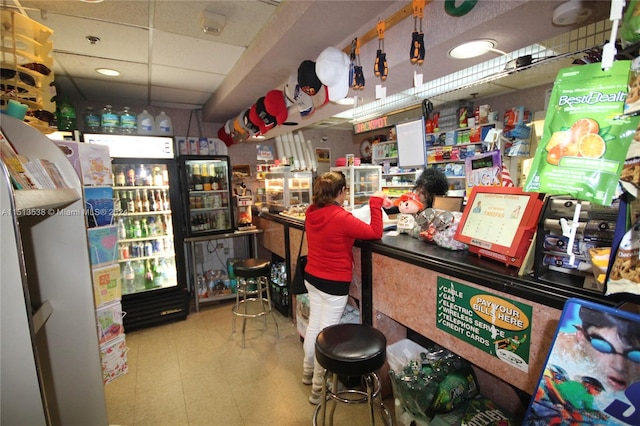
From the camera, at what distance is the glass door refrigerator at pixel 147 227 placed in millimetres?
3484

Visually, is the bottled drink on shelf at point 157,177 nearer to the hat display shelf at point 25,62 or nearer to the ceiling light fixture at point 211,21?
the hat display shelf at point 25,62

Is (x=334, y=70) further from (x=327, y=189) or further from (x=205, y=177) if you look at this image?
(x=205, y=177)

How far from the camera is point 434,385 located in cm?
160

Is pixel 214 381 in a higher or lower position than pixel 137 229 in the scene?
lower

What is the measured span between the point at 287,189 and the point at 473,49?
2857mm

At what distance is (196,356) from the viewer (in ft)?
9.50

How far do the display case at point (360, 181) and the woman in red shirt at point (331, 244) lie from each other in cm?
342

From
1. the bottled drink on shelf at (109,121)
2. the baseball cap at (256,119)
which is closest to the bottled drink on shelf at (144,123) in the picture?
the bottled drink on shelf at (109,121)

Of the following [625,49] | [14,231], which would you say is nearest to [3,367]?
[14,231]

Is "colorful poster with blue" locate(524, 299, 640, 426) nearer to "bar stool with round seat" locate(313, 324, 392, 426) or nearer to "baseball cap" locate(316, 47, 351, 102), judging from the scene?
"bar stool with round seat" locate(313, 324, 392, 426)

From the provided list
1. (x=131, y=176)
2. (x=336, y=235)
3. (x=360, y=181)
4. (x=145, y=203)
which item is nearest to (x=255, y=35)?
(x=336, y=235)

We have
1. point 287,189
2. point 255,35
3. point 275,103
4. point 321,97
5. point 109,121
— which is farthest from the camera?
point 287,189

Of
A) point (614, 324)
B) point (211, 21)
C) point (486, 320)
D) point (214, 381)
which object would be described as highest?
point (211, 21)

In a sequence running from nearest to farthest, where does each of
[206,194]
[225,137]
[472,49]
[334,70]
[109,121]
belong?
[472,49] → [334,70] → [109,121] → [206,194] → [225,137]
